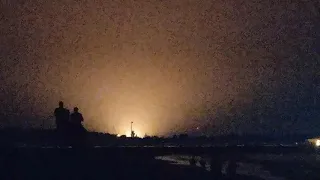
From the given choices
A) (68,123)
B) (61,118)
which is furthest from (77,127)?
(61,118)

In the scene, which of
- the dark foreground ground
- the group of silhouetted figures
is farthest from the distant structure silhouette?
the dark foreground ground

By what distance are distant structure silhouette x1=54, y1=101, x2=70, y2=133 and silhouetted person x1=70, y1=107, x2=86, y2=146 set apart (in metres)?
0.27

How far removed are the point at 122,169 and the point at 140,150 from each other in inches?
49.5

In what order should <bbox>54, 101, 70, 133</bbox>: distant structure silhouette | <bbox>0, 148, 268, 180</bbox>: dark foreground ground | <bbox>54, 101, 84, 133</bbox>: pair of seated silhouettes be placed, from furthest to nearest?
<bbox>54, 101, 70, 133</bbox>: distant structure silhouette < <bbox>54, 101, 84, 133</bbox>: pair of seated silhouettes < <bbox>0, 148, 268, 180</bbox>: dark foreground ground

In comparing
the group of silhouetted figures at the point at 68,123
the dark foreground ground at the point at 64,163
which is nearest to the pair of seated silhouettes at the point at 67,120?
the group of silhouetted figures at the point at 68,123

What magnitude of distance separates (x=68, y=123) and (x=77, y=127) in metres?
0.42

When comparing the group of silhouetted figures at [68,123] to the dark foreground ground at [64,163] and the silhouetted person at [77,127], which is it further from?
the dark foreground ground at [64,163]

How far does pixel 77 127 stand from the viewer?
18.1 m

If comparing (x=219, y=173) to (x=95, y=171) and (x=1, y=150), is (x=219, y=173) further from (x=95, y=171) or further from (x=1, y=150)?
(x=1, y=150)

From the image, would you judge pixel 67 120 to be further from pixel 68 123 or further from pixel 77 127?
pixel 77 127

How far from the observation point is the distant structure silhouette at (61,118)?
60.1 feet

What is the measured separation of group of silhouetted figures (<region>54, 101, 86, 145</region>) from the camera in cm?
1803

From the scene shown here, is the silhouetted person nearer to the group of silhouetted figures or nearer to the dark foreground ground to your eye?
the group of silhouetted figures

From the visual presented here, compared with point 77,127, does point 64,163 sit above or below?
below
